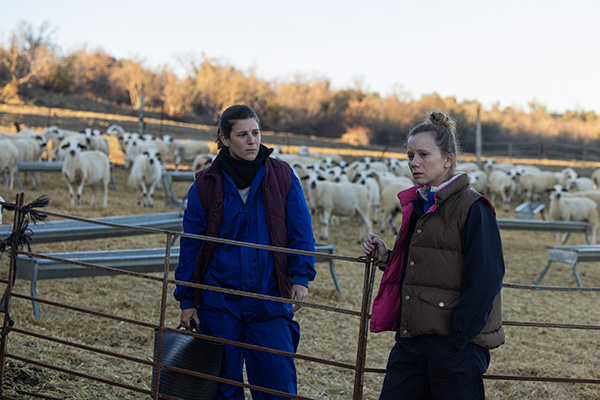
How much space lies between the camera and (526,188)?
83.9 feet

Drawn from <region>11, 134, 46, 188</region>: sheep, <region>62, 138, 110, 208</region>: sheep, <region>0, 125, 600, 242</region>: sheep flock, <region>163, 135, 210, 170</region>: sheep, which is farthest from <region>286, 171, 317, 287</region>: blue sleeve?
<region>163, 135, 210, 170</region>: sheep

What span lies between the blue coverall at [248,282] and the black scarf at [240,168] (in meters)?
0.04

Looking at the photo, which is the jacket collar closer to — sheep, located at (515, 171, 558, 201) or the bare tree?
sheep, located at (515, 171, 558, 201)

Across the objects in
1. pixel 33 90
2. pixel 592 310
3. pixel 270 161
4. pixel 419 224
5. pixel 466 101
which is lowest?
pixel 592 310

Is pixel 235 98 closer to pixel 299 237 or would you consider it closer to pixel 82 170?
pixel 82 170

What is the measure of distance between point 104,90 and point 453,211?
61.4m

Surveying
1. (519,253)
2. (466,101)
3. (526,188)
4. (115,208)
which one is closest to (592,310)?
(519,253)

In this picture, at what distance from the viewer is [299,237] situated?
348cm

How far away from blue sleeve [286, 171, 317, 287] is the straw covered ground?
1.67 m

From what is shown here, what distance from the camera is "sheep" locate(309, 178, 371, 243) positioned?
600 inches

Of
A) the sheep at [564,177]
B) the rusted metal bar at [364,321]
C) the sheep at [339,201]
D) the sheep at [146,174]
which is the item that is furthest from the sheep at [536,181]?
the rusted metal bar at [364,321]

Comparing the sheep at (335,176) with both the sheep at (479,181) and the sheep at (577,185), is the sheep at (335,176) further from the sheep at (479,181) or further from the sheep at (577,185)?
the sheep at (577,185)

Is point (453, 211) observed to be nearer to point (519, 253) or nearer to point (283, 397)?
point (283, 397)

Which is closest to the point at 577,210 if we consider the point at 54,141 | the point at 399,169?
the point at 399,169
